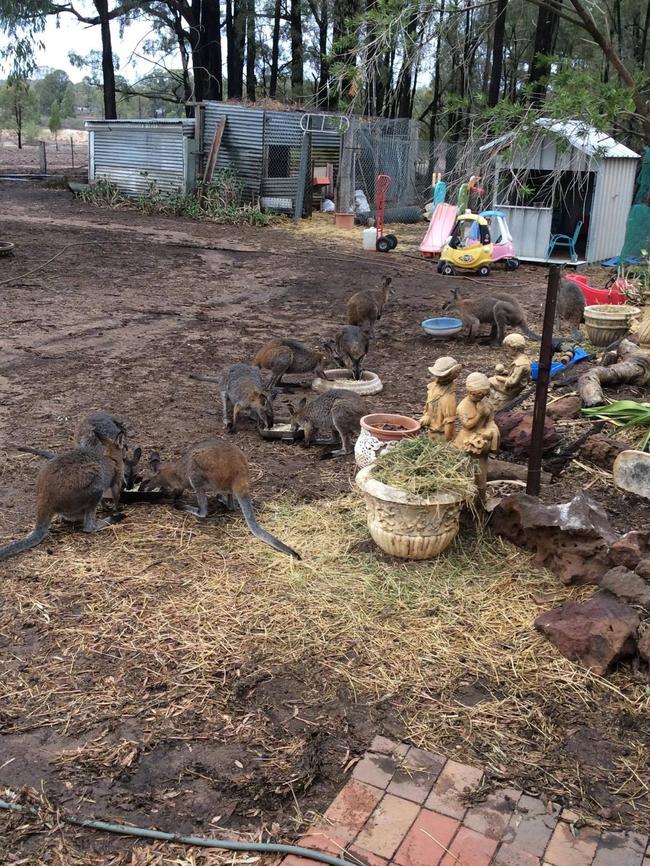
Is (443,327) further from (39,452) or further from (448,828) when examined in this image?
(448,828)

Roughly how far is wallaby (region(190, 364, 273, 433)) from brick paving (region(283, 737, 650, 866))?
4.72 m

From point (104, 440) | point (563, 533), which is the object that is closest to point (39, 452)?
point (104, 440)

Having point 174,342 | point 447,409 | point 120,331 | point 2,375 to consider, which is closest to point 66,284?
point 120,331

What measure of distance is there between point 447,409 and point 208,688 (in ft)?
8.42

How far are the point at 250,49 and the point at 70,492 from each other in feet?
122

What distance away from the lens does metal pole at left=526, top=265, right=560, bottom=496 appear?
537 centimetres

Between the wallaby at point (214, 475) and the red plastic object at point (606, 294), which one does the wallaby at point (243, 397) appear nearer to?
the wallaby at point (214, 475)

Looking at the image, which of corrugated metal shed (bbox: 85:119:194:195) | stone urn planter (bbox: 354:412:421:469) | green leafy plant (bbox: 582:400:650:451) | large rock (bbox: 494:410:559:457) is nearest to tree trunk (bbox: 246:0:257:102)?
corrugated metal shed (bbox: 85:119:194:195)

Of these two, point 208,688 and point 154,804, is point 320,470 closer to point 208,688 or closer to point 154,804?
point 208,688

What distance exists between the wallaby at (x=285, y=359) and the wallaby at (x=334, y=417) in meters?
1.53

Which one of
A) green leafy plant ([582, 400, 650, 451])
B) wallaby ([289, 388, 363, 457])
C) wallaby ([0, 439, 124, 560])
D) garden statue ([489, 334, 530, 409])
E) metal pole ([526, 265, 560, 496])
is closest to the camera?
metal pole ([526, 265, 560, 496])

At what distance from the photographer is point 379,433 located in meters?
6.21

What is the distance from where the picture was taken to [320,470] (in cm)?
721

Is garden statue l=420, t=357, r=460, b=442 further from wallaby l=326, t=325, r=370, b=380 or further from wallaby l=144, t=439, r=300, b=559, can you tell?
wallaby l=326, t=325, r=370, b=380
